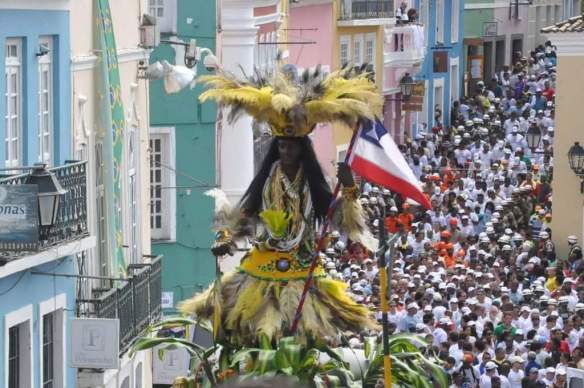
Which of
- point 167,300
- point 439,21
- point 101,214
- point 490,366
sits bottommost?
point 167,300

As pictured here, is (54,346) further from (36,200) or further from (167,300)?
(167,300)

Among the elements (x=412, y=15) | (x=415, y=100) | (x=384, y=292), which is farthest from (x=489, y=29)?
(x=384, y=292)

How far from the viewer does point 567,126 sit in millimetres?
41906

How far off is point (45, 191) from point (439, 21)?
4161cm

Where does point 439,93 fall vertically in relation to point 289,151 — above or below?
below

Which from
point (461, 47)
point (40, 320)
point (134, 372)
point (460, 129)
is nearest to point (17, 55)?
point (40, 320)

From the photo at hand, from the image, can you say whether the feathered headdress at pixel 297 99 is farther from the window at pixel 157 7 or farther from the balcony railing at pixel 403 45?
the balcony railing at pixel 403 45

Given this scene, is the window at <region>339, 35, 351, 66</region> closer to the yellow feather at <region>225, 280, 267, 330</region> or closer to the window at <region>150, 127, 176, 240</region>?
the window at <region>150, 127, 176, 240</region>

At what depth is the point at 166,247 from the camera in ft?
119

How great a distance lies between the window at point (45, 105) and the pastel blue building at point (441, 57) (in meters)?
34.4

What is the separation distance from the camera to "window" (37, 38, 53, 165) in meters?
23.7

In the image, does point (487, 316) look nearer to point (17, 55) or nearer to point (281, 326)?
point (17, 55)

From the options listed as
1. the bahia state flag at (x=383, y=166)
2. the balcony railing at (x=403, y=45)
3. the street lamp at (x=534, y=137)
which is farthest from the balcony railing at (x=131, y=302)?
the balcony railing at (x=403, y=45)

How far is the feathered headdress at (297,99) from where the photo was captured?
1535 centimetres
